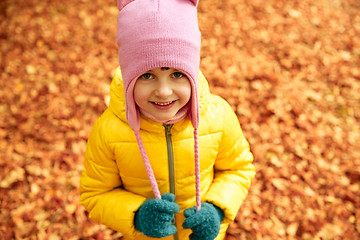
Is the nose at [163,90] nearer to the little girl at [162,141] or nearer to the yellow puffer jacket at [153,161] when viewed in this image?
the little girl at [162,141]

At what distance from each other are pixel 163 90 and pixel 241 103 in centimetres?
236

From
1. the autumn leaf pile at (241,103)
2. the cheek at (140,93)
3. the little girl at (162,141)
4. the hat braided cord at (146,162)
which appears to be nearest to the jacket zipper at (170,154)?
the little girl at (162,141)

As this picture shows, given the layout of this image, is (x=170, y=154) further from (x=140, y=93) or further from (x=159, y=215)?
(x=140, y=93)

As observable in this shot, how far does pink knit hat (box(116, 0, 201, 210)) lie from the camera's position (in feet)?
4.59

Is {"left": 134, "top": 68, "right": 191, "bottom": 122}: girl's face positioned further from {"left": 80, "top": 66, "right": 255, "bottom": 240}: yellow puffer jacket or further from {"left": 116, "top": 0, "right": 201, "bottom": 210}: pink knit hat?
{"left": 80, "top": 66, "right": 255, "bottom": 240}: yellow puffer jacket

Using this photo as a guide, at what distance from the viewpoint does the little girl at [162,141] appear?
4.68ft

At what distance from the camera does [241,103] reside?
3.70m

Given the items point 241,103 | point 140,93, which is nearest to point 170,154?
point 140,93

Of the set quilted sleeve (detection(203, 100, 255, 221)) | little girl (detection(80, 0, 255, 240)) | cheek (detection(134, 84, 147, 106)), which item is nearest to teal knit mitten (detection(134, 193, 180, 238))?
little girl (detection(80, 0, 255, 240))

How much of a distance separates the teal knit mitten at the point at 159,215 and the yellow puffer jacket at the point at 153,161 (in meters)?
0.12

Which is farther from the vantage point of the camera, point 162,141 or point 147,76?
point 162,141

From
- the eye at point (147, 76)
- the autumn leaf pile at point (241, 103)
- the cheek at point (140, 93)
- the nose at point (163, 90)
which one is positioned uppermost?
the eye at point (147, 76)

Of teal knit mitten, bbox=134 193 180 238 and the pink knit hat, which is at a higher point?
the pink knit hat

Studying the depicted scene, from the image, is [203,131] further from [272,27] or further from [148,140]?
[272,27]
